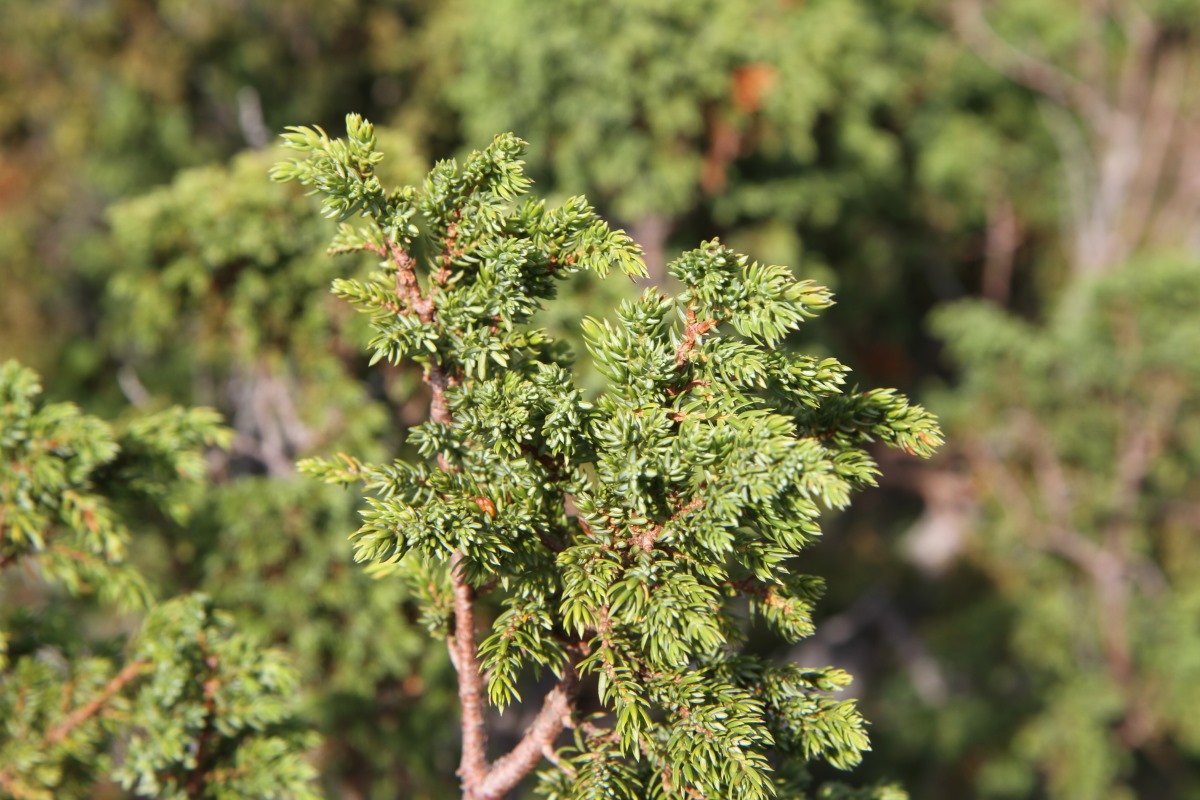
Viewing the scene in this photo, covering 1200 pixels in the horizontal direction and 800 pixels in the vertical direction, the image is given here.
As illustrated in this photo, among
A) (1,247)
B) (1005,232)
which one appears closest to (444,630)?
(1,247)

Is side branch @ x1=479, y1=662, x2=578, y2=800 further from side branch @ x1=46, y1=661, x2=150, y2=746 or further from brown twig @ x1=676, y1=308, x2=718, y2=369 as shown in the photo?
side branch @ x1=46, y1=661, x2=150, y2=746

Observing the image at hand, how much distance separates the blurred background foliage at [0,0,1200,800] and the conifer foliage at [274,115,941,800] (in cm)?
298

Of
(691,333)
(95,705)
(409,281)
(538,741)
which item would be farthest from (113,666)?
(691,333)

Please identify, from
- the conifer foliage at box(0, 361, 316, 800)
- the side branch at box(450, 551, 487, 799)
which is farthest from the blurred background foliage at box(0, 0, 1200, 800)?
the side branch at box(450, 551, 487, 799)

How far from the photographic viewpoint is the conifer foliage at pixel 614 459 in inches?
85.4

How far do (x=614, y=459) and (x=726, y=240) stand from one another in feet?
24.9

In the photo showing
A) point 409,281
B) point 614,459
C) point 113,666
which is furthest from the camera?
point 113,666

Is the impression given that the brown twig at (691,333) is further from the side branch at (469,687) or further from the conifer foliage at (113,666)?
the conifer foliage at (113,666)

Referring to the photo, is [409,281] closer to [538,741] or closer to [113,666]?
[538,741]

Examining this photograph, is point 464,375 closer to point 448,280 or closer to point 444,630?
point 448,280

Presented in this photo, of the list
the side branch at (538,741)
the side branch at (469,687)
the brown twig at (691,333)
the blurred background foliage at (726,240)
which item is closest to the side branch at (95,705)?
the side branch at (469,687)

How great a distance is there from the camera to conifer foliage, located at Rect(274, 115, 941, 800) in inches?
85.4

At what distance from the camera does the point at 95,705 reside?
332cm

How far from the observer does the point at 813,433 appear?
2418mm
